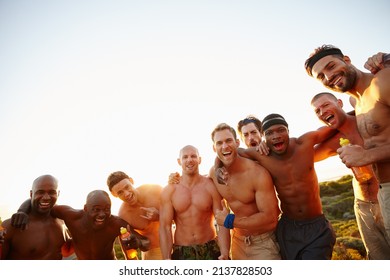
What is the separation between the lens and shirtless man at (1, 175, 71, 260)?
4371 mm

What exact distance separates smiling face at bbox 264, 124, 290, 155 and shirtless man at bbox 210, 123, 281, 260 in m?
0.37

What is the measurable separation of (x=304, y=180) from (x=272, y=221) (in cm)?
74

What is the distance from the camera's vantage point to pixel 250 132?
527 cm

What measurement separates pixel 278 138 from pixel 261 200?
90cm

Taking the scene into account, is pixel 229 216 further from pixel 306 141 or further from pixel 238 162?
pixel 306 141

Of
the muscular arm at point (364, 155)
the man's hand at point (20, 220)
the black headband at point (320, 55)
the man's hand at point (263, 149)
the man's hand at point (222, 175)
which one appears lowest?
the man's hand at point (20, 220)

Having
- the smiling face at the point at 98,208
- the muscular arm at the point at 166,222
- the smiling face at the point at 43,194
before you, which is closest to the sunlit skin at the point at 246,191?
the muscular arm at the point at 166,222

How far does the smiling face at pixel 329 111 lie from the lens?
13.5 feet

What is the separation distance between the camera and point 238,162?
4234 mm

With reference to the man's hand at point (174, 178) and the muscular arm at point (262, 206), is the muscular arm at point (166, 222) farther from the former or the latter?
the muscular arm at point (262, 206)

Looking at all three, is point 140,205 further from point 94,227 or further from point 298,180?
point 298,180

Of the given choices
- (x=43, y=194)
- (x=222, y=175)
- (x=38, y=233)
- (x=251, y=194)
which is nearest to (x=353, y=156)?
(x=251, y=194)
